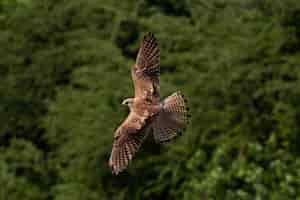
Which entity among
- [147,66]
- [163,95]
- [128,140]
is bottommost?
[163,95]

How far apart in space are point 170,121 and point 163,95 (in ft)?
Answer: 28.6

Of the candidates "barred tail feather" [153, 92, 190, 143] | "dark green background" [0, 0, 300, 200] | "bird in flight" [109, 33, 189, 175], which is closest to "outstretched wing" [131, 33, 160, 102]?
"bird in flight" [109, 33, 189, 175]

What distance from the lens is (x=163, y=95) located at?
1238cm

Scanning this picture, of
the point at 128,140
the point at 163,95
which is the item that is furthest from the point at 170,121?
the point at 163,95

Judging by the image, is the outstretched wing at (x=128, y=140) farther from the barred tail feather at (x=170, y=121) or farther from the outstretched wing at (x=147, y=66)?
the outstretched wing at (x=147, y=66)

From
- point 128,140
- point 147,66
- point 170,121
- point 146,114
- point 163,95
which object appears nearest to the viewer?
point 146,114

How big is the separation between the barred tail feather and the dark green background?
29.3 feet

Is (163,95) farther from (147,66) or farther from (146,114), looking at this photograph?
(146,114)

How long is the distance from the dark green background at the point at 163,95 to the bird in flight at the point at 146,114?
8840mm

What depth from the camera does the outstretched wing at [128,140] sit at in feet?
11.3

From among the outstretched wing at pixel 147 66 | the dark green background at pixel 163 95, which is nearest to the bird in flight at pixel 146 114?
the outstretched wing at pixel 147 66

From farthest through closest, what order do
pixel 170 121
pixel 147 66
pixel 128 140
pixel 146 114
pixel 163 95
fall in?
1. pixel 163 95
2. pixel 147 66
3. pixel 170 121
4. pixel 128 140
5. pixel 146 114

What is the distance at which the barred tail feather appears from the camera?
11.8ft

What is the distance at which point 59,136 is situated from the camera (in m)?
16.4
